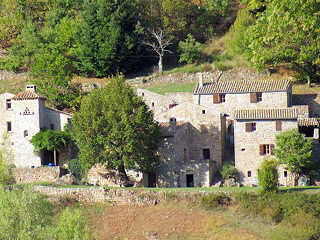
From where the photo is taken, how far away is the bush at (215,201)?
48250 millimetres

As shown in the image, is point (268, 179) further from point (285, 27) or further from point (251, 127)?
point (285, 27)

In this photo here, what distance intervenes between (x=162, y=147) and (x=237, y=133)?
5.46 m

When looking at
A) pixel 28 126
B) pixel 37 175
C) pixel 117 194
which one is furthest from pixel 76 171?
pixel 28 126

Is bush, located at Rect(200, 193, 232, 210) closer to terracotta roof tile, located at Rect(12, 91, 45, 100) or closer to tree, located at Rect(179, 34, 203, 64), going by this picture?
terracotta roof tile, located at Rect(12, 91, 45, 100)

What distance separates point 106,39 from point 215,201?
2723cm

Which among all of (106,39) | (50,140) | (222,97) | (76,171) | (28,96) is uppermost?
(106,39)

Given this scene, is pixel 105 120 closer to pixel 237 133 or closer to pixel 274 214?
pixel 237 133

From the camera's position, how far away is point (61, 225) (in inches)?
1399

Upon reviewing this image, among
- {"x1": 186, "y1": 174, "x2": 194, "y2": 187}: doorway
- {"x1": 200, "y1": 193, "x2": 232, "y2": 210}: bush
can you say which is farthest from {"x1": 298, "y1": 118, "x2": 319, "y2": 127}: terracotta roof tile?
{"x1": 200, "y1": 193, "x2": 232, "y2": 210}: bush

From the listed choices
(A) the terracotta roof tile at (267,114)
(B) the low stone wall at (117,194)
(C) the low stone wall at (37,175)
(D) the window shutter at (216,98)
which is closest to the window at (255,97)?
(D) the window shutter at (216,98)

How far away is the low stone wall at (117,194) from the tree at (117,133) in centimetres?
185

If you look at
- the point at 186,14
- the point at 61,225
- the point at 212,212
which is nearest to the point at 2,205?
the point at 61,225

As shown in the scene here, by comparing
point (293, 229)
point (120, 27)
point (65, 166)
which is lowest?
point (293, 229)

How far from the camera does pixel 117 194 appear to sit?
51.4 metres
